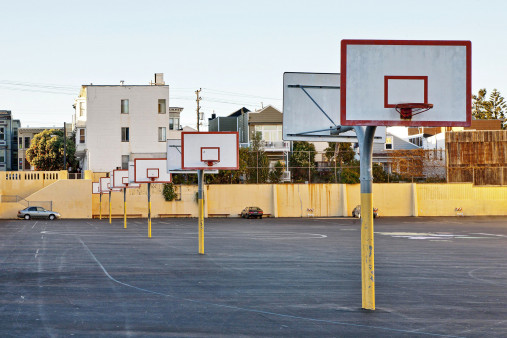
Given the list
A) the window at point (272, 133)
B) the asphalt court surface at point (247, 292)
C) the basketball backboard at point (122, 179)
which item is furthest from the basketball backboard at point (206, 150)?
the window at point (272, 133)

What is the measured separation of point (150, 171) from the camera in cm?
4591

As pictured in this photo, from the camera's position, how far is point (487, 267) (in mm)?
23688

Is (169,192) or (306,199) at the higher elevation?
(169,192)

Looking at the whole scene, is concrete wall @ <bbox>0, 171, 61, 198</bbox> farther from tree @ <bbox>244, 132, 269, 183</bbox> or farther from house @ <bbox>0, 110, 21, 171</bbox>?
house @ <bbox>0, 110, 21, 171</bbox>

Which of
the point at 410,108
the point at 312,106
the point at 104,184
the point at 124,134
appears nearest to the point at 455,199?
the point at 104,184

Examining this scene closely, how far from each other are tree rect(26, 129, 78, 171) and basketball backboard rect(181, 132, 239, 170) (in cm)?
7864

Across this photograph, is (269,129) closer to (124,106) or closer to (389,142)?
(389,142)

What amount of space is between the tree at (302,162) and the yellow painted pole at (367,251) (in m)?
60.5

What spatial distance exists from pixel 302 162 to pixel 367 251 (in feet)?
223

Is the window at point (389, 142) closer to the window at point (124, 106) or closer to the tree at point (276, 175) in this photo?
the tree at point (276, 175)

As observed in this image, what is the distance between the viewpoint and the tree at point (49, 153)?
106 meters

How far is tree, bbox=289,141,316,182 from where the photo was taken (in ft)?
252

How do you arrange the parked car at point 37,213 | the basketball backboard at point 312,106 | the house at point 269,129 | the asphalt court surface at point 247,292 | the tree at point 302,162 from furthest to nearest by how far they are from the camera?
the house at point 269,129 → the tree at point 302,162 → the parked car at point 37,213 → the basketball backboard at point 312,106 → the asphalt court surface at point 247,292

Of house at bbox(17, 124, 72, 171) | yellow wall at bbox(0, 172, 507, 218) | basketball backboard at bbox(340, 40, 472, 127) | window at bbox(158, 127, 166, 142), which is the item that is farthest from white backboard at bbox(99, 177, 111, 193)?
house at bbox(17, 124, 72, 171)
